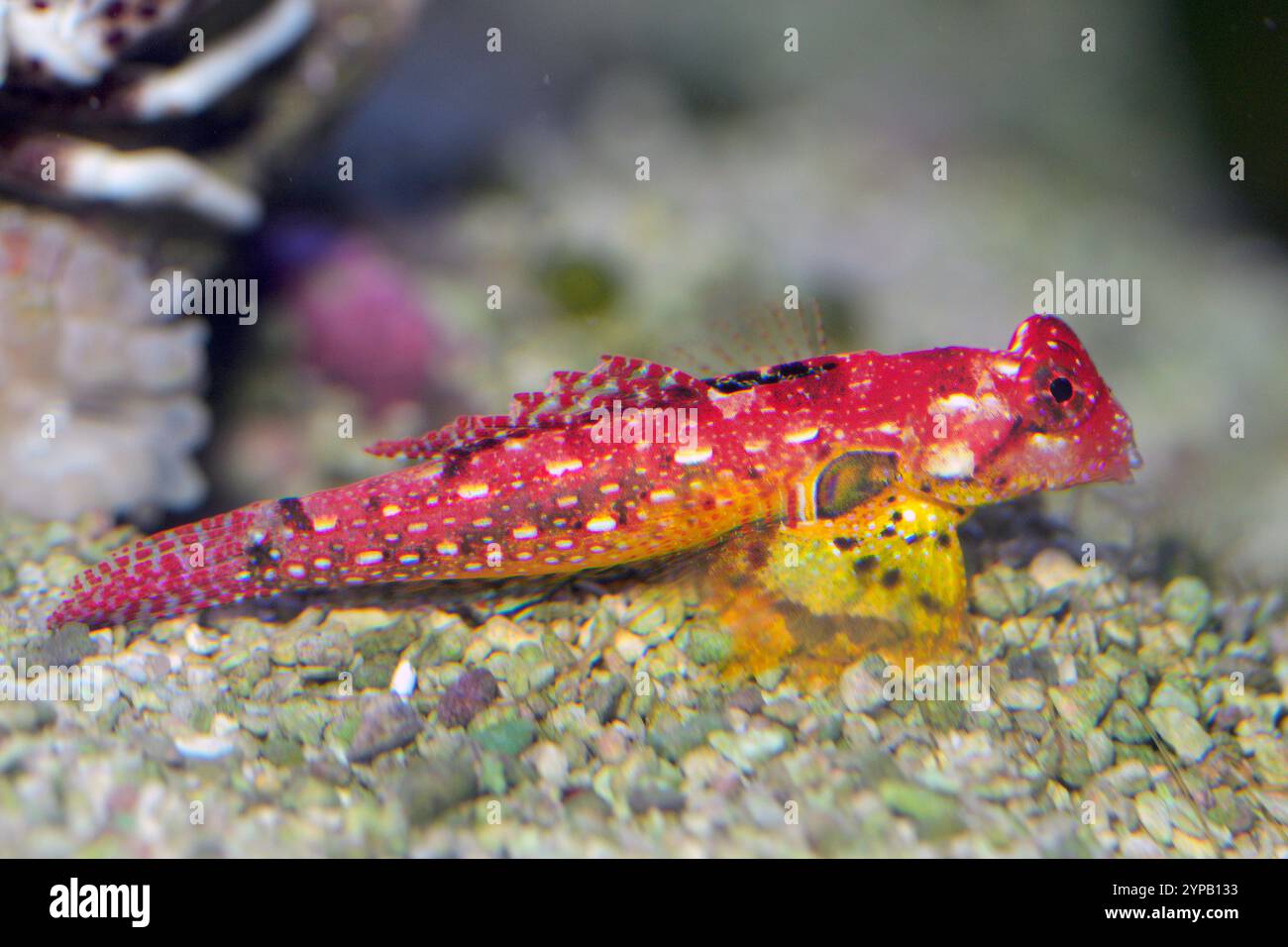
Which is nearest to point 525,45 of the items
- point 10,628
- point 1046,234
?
point 1046,234

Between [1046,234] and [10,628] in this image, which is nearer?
[10,628]

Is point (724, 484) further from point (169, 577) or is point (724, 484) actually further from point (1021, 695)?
point (169, 577)

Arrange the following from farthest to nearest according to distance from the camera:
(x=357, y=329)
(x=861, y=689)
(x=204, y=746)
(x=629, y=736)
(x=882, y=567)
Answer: (x=357, y=329), (x=882, y=567), (x=861, y=689), (x=629, y=736), (x=204, y=746)

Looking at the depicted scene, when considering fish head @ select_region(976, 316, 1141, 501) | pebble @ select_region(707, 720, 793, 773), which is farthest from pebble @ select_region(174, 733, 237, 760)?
fish head @ select_region(976, 316, 1141, 501)

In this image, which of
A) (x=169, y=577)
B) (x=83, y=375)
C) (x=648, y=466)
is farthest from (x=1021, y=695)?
(x=83, y=375)

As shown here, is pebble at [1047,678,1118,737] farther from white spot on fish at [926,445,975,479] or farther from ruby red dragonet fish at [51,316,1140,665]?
white spot on fish at [926,445,975,479]
